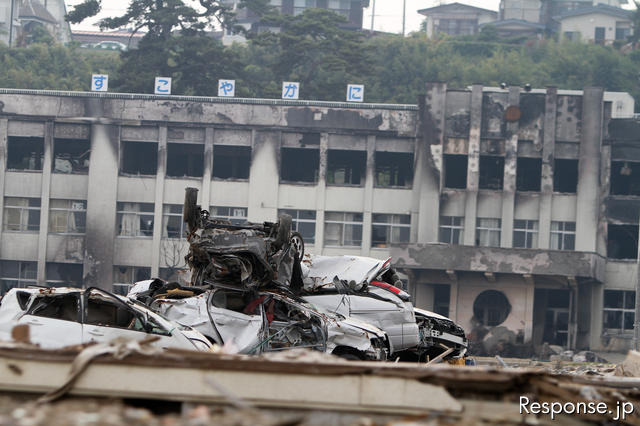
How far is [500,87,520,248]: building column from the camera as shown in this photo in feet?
160

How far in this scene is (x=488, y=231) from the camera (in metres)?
50.3

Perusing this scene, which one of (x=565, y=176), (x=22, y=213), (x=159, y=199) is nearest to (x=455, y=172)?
(x=565, y=176)

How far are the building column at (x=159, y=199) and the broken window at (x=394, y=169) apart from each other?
11.7m

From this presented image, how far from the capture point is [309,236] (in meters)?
51.5

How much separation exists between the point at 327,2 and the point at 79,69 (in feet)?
85.7

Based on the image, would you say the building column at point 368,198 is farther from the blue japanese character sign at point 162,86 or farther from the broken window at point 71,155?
the broken window at point 71,155

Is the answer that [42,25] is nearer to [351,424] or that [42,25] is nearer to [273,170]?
[273,170]

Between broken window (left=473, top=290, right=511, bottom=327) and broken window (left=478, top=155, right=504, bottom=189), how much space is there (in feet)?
22.1

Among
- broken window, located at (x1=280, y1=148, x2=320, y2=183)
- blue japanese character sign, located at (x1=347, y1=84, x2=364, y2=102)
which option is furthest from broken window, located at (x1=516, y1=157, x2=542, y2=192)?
broken window, located at (x1=280, y1=148, x2=320, y2=183)

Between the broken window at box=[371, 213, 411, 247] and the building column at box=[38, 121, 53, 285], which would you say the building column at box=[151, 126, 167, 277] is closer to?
the building column at box=[38, 121, 53, 285]

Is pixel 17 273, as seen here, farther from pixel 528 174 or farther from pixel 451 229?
pixel 528 174

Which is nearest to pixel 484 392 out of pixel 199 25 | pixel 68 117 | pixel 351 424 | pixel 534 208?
pixel 351 424

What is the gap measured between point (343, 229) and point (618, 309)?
598 inches

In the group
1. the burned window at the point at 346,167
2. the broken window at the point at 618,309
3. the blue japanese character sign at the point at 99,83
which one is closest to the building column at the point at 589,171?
the broken window at the point at 618,309
